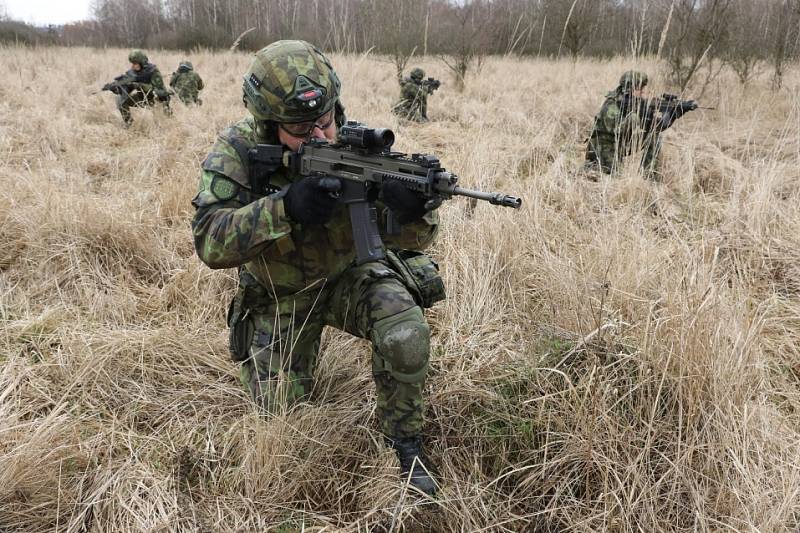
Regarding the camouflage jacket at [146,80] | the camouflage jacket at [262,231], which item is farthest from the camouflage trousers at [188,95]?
the camouflage jacket at [262,231]

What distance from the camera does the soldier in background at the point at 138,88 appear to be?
26.0ft

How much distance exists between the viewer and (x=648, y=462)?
178cm

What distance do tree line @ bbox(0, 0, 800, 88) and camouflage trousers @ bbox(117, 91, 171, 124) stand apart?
5.74ft

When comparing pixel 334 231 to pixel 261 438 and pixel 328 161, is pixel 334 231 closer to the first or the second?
pixel 328 161

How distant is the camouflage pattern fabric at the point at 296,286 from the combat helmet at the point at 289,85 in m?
0.17

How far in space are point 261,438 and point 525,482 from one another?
884mm

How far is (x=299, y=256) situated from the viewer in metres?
2.26

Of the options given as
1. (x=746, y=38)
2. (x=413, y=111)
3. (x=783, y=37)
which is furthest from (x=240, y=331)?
(x=746, y=38)

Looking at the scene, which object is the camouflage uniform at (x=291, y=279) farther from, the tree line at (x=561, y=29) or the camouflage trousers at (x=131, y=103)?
the camouflage trousers at (x=131, y=103)

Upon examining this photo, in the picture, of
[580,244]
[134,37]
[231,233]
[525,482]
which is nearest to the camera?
[525,482]

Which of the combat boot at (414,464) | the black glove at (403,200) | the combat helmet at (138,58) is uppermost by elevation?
the combat helmet at (138,58)

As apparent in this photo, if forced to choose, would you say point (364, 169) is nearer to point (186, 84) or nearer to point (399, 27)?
point (186, 84)

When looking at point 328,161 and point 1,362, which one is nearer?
point 328,161

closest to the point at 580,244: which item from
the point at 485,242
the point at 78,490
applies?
the point at 485,242
